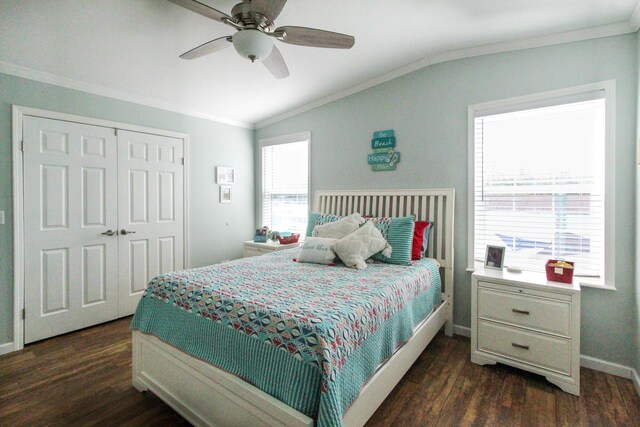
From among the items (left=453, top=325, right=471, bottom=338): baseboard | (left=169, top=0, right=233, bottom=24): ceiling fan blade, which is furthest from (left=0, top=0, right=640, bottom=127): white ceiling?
(left=453, top=325, right=471, bottom=338): baseboard

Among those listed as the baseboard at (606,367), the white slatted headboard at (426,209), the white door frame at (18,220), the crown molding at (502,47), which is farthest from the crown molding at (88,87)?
the baseboard at (606,367)

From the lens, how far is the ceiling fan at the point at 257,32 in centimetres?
161

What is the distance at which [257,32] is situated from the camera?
1735 mm

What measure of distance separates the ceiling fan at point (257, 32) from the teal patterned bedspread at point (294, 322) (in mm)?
1438

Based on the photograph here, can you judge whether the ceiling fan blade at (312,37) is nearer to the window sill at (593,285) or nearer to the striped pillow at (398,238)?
the striped pillow at (398,238)

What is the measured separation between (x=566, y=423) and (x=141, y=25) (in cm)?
385

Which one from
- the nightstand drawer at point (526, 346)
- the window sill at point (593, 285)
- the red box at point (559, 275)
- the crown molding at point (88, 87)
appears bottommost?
the nightstand drawer at point (526, 346)

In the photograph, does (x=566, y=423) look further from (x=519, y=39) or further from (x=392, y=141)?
(x=519, y=39)

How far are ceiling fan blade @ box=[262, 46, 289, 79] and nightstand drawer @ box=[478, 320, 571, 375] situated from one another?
2.48 metres

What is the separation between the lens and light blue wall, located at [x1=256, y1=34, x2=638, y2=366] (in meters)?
2.23

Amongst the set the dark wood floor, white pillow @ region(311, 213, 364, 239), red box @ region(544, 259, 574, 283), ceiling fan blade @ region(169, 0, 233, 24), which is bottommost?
the dark wood floor

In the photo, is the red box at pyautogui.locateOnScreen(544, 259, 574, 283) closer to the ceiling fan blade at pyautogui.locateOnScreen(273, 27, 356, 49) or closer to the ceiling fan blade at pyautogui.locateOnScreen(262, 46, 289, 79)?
the ceiling fan blade at pyautogui.locateOnScreen(273, 27, 356, 49)

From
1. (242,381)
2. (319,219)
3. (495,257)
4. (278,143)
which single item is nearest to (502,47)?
(495,257)

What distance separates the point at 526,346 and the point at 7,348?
13.8ft
